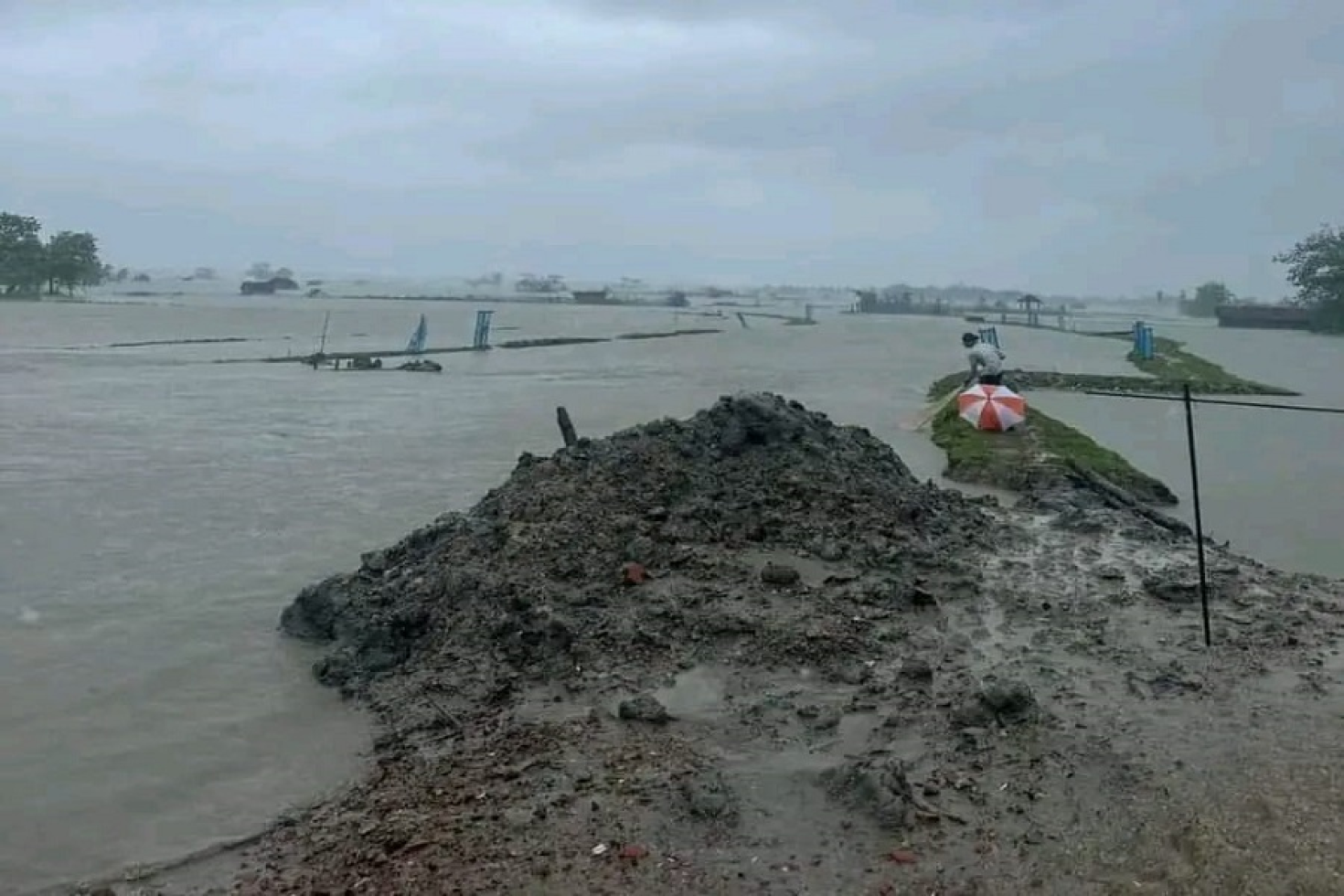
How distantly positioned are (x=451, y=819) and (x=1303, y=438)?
2089 centimetres

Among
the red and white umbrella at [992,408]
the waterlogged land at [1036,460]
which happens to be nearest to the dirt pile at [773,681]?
the waterlogged land at [1036,460]

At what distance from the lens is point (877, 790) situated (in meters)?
5.45

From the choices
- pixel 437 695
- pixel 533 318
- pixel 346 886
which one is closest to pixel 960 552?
pixel 437 695

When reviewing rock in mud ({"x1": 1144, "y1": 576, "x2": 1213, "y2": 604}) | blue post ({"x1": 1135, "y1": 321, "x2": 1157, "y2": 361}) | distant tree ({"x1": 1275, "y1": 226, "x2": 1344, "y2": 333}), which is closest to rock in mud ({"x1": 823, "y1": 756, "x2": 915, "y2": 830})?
rock in mud ({"x1": 1144, "y1": 576, "x2": 1213, "y2": 604})

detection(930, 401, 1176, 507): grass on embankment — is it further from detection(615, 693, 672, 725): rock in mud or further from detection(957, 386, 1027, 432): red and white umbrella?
detection(615, 693, 672, 725): rock in mud

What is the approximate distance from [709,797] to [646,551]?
3.58 meters

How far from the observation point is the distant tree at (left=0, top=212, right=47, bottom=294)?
88.0m

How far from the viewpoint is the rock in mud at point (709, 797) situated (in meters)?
5.39

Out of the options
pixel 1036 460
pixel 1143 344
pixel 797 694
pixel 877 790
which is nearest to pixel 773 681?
pixel 797 694

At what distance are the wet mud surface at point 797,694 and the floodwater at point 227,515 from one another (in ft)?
2.12

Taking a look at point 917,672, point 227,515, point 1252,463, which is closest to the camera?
point 917,672

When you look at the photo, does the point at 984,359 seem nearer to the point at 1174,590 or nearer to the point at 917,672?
the point at 1174,590

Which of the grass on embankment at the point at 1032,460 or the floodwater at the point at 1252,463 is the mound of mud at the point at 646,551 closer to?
the grass on embankment at the point at 1032,460

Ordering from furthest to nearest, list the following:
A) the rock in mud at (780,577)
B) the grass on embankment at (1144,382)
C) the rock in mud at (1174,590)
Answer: the grass on embankment at (1144,382)
the rock in mud at (1174,590)
the rock in mud at (780,577)
